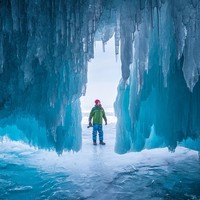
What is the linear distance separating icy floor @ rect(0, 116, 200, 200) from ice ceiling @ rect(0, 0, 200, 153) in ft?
1.78

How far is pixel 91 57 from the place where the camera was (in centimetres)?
588

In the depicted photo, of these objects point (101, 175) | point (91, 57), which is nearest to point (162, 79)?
point (91, 57)

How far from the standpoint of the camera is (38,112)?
→ 26.0 feet

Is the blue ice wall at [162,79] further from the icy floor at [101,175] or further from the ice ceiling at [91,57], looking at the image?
the icy floor at [101,175]

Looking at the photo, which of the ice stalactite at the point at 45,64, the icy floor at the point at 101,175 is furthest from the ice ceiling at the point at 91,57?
the icy floor at the point at 101,175

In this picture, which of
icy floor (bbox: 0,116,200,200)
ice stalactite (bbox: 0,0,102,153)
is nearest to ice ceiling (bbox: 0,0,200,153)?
ice stalactite (bbox: 0,0,102,153)

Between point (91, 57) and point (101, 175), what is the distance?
2.75 metres

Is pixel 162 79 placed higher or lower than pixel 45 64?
lower

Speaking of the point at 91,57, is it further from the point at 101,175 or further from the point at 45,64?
the point at 101,175

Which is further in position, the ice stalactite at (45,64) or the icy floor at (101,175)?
the ice stalactite at (45,64)

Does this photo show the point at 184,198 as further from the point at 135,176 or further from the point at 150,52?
the point at 150,52

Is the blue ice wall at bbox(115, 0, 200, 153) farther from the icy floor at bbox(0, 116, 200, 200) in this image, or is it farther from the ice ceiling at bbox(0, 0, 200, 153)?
the icy floor at bbox(0, 116, 200, 200)

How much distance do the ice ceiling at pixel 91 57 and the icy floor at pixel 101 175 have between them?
54 centimetres

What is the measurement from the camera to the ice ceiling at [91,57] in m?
5.39
